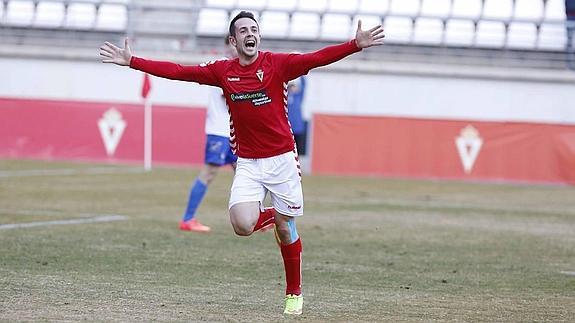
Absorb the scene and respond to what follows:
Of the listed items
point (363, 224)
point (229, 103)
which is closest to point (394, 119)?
point (363, 224)

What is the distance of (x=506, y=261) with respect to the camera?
34.7ft

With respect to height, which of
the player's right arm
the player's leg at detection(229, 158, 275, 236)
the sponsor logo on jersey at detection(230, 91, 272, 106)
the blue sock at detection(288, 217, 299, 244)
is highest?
the player's right arm

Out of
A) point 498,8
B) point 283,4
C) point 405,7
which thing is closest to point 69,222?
point 283,4

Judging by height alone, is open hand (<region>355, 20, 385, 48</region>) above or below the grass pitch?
above

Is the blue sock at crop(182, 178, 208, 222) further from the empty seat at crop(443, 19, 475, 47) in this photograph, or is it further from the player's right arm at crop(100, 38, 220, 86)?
the empty seat at crop(443, 19, 475, 47)

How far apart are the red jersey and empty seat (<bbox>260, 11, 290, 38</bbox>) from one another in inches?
864

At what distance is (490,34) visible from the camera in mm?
29359

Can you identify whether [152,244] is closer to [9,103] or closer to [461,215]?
[461,215]

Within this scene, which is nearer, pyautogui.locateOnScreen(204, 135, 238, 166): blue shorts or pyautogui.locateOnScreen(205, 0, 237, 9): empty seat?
pyautogui.locateOnScreen(204, 135, 238, 166): blue shorts

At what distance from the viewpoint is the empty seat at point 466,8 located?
30.1 metres

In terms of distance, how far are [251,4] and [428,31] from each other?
4.67 meters

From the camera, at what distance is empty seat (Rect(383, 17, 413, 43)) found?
29281 mm

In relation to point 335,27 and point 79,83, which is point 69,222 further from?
point 335,27

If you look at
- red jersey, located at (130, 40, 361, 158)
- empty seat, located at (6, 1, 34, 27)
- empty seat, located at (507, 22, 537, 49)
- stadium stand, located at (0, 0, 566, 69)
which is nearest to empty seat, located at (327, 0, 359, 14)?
stadium stand, located at (0, 0, 566, 69)
